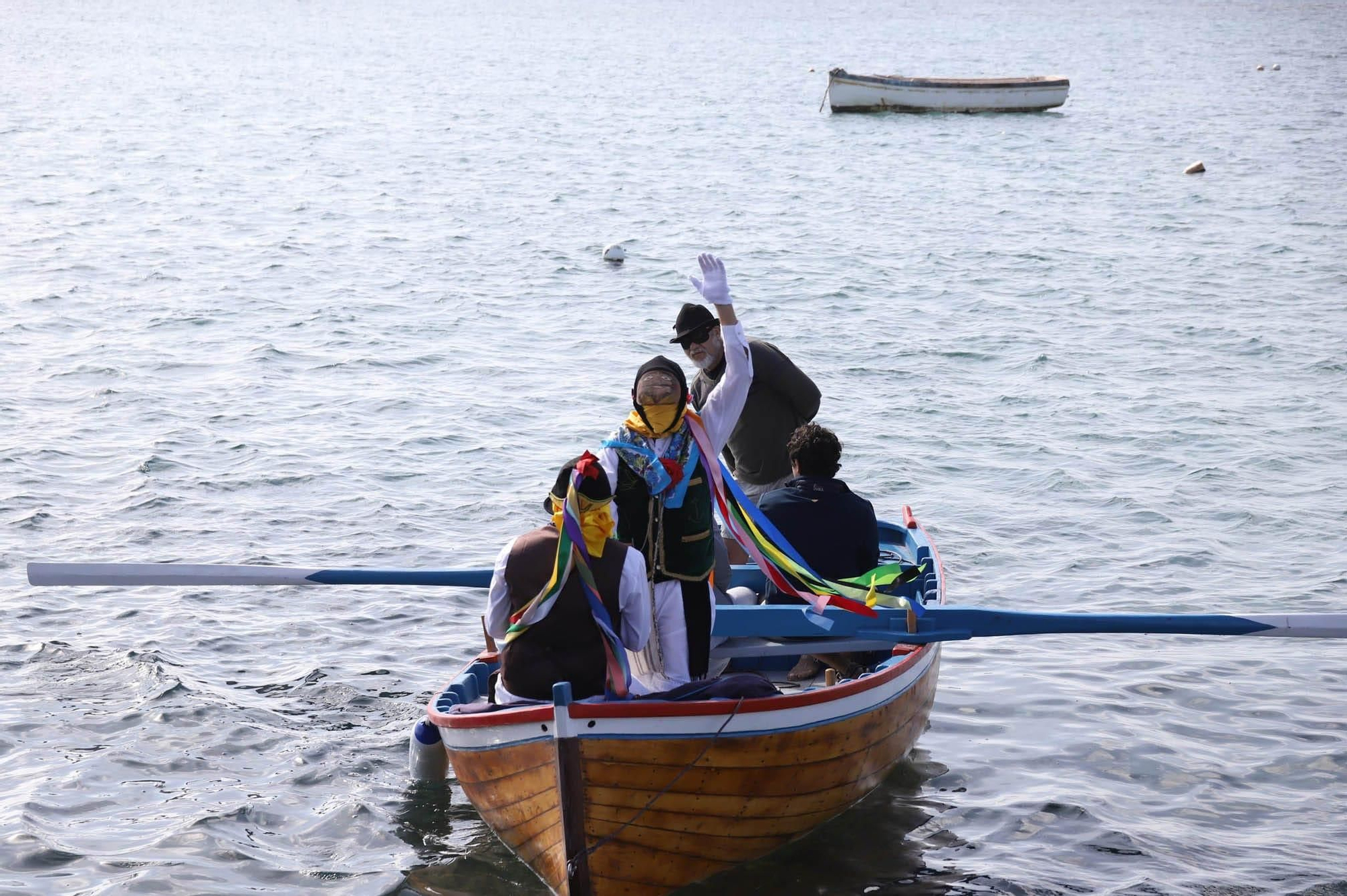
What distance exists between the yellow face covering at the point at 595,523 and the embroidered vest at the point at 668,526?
0.47 m

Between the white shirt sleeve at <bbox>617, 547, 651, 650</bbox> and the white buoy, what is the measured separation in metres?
1.83

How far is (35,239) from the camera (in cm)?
2386

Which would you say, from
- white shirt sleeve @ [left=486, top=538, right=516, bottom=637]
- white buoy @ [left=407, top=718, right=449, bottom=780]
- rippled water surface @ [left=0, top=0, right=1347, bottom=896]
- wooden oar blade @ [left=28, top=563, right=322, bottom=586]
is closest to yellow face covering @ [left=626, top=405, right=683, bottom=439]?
white shirt sleeve @ [left=486, top=538, right=516, bottom=637]

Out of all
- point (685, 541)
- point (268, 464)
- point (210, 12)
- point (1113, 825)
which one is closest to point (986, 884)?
point (1113, 825)

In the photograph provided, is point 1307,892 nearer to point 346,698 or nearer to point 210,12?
point 346,698

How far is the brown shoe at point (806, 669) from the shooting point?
7.48 metres

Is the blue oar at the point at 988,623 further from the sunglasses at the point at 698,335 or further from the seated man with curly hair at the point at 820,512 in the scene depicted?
the sunglasses at the point at 698,335

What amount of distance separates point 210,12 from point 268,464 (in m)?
92.8

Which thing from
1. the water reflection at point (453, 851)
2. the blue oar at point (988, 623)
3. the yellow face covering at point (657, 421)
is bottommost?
the water reflection at point (453, 851)

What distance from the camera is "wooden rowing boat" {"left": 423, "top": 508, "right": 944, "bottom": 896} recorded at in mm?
5812

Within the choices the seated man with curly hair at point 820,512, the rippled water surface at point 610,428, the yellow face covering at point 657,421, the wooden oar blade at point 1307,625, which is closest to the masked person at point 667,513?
the yellow face covering at point 657,421

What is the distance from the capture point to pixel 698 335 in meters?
6.96

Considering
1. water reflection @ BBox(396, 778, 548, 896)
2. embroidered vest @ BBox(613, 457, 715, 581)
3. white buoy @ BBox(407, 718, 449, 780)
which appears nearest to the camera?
embroidered vest @ BBox(613, 457, 715, 581)

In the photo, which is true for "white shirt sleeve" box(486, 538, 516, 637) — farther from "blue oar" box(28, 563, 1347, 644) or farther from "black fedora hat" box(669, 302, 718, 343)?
"black fedora hat" box(669, 302, 718, 343)
